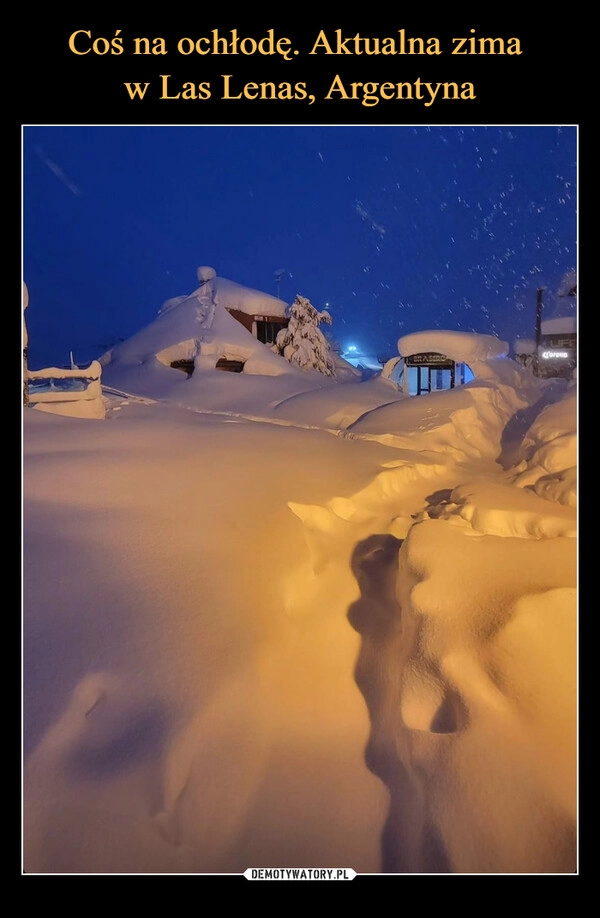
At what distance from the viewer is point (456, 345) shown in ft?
62.3

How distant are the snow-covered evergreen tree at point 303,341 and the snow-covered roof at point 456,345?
381 cm

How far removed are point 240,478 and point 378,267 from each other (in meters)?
123

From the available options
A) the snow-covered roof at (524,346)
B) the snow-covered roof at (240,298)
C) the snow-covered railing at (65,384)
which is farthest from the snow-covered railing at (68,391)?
the snow-covered roof at (524,346)

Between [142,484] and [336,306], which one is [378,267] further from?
[142,484]

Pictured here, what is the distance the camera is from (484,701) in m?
2.20

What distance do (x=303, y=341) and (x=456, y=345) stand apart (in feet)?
21.8

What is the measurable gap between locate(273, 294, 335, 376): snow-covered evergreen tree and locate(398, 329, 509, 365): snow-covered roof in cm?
381

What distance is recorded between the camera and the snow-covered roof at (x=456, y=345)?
61.4ft

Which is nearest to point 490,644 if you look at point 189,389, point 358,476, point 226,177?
point 358,476

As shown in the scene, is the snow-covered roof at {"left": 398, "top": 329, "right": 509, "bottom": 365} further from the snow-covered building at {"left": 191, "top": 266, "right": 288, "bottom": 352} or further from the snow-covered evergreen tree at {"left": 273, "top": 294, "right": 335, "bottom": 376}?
the snow-covered building at {"left": 191, "top": 266, "right": 288, "bottom": 352}

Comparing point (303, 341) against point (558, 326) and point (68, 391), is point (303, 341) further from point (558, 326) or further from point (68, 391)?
point (68, 391)

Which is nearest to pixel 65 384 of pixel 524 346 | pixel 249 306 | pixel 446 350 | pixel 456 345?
pixel 446 350

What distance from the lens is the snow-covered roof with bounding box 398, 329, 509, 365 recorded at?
18.7 m
